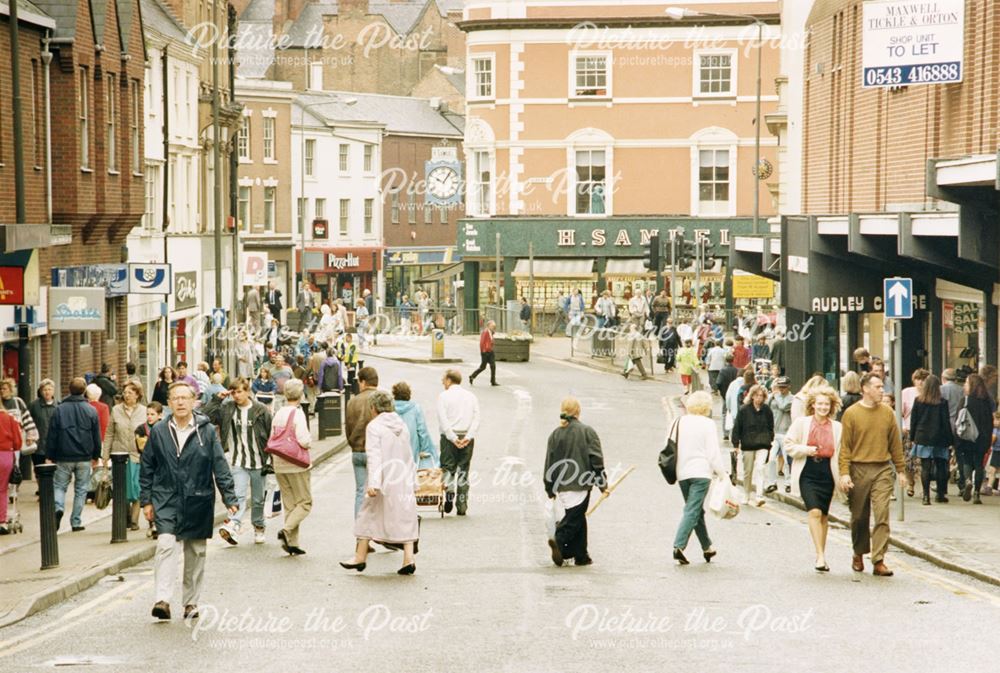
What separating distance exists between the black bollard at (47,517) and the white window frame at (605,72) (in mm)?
49480

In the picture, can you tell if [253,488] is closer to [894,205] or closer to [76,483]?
[76,483]

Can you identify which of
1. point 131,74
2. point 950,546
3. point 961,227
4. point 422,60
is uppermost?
point 422,60

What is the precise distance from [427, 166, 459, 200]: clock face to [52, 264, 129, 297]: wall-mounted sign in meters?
41.8

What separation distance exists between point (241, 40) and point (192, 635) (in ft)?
272

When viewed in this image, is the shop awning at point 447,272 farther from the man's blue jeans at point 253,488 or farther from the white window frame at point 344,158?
the man's blue jeans at point 253,488

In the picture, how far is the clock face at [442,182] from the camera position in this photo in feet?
244

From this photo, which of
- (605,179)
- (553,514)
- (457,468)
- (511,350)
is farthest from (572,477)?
(605,179)

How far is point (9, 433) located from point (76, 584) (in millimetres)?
4161

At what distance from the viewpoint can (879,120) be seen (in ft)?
99.2

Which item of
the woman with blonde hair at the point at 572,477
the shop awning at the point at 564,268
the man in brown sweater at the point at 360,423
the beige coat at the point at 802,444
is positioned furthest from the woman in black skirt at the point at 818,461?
the shop awning at the point at 564,268

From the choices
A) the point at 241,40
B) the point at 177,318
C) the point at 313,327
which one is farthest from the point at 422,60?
the point at 177,318

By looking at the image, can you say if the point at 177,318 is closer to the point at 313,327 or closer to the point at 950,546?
the point at 313,327

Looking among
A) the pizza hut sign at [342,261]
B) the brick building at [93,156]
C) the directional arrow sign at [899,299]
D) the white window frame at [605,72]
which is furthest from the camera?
the pizza hut sign at [342,261]

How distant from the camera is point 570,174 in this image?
209ft
